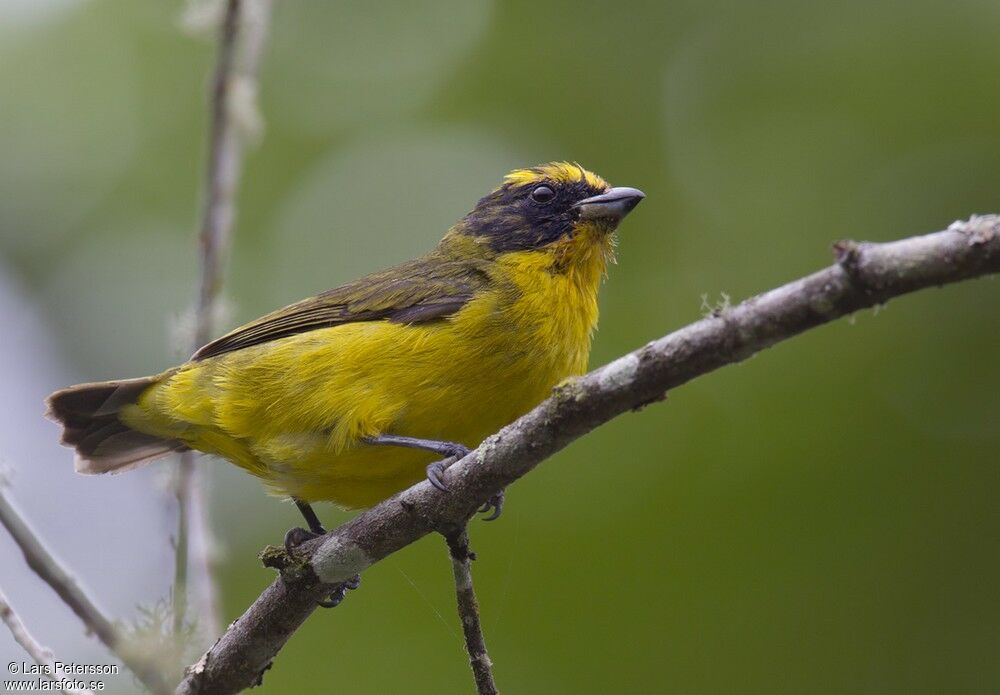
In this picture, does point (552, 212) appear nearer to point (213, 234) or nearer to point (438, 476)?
point (213, 234)

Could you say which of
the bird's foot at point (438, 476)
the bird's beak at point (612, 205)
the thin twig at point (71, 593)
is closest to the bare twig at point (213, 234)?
the thin twig at point (71, 593)

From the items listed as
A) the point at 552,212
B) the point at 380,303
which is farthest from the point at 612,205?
the point at 380,303

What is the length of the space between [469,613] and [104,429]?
230cm

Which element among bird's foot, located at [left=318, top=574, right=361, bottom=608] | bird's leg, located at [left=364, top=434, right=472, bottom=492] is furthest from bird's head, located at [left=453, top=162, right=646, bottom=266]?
bird's foot, located at [left=318, top=574, right=361, bottom=608]

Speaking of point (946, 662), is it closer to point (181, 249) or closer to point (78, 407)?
point (78, 407)

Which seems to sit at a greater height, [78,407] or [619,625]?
[78,407]

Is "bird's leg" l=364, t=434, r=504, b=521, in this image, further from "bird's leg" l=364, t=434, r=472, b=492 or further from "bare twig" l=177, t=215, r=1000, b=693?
"bare twig" l=177, t=215, r=1000, b=693

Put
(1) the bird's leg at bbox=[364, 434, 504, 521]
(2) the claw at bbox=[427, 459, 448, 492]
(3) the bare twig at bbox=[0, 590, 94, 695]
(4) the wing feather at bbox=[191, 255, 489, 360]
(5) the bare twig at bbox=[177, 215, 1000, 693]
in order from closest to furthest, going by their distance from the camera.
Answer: (5) the bare twig at bbox=[177, 215, 1000, 693] < (3) the bare twig at bbox=[0, 590, 94, 695] < (2) the claw at bbox=[427, 459, 448, 492] < (1) the bird's leg at bbox=[364, 434, 504, 521] < (4) the wing feather at bbox=[191, 255, 489, 360]

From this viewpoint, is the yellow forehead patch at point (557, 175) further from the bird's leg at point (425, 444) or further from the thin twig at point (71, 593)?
the thin twig at point (71, 593)

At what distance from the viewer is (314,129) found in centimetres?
712

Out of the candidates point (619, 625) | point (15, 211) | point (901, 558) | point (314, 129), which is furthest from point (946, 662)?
point (15, 211)

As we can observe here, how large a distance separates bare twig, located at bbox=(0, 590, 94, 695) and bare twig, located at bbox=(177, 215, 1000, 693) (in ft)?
1.84

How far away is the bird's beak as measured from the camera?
15.4ft

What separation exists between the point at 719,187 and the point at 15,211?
4628 mm
